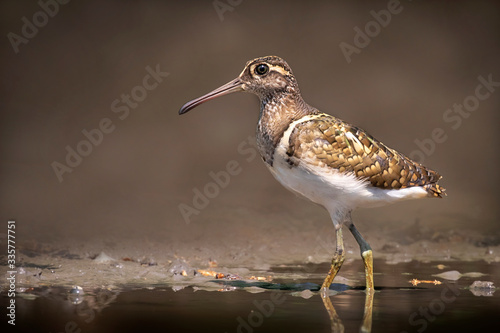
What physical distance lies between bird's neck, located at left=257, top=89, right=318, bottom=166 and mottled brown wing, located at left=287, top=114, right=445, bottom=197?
17 cm

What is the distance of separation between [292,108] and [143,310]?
9.04 ft

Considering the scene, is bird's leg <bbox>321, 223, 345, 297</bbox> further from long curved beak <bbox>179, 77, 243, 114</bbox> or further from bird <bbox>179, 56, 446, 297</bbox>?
long curved beak <bbox>179, 77, 243, 114</bbox>

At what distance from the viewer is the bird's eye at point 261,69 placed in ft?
29.9

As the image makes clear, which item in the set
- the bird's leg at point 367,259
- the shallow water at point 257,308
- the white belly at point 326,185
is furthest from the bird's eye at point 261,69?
the shallow water at point 257,308

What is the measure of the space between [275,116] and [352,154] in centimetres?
92

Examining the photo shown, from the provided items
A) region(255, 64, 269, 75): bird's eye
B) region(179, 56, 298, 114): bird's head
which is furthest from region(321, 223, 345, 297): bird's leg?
region(255, 64, 269, 75): bird's eye

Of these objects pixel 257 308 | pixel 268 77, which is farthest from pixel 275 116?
pixel 257 308

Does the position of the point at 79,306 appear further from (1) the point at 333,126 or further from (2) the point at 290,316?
(1) the point at 333,126

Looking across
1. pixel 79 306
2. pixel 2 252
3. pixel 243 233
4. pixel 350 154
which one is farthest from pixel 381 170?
pixel 2 252

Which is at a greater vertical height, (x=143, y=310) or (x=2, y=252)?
(x=2, y=252)

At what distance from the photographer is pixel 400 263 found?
36.0ft

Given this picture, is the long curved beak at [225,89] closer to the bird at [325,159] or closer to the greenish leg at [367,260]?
the bird at [325,159]

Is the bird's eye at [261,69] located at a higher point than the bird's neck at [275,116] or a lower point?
higher

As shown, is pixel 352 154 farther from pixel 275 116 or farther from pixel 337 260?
pixel 337 260
